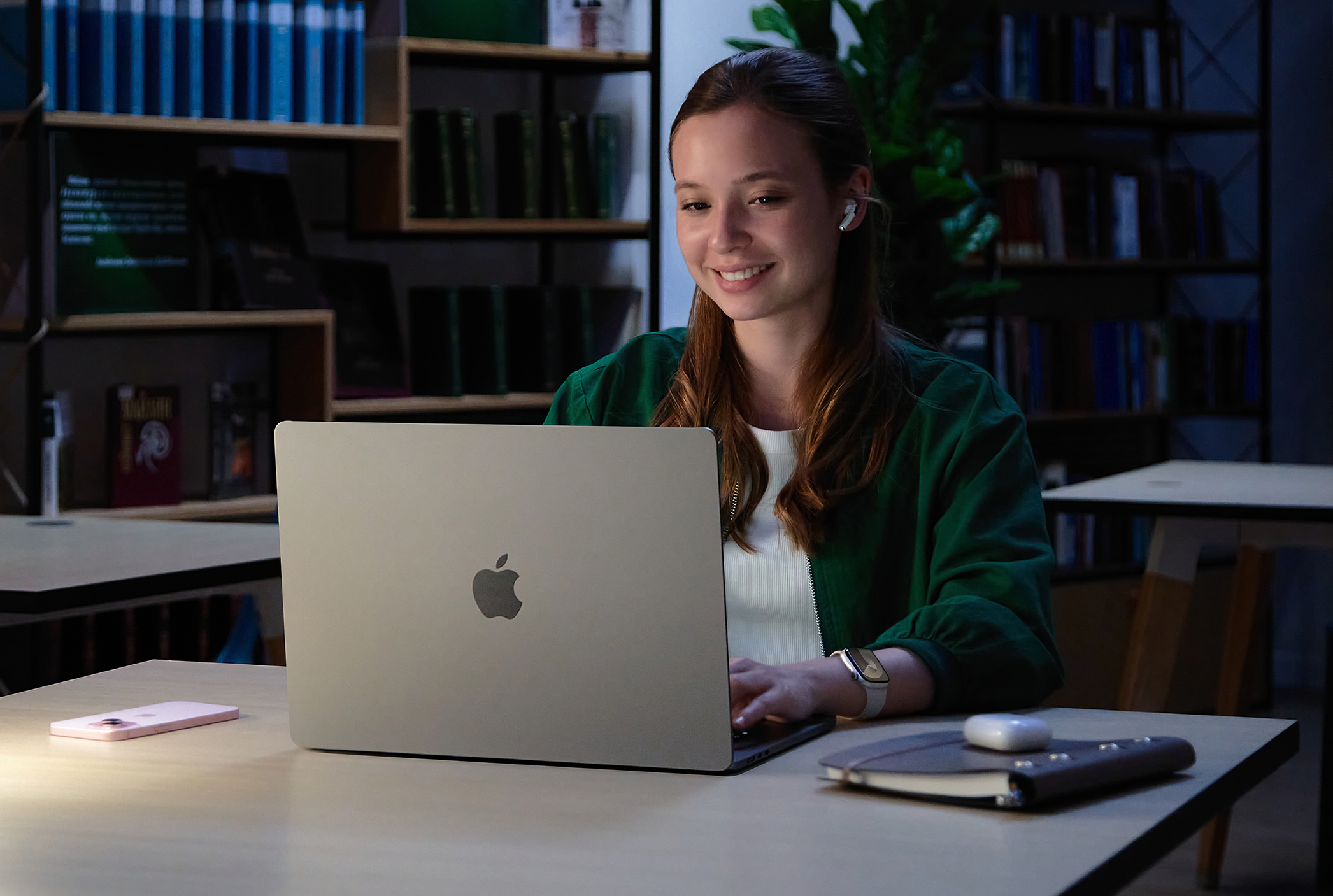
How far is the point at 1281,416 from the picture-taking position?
521 centimetres

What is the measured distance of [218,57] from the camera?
3311 millimetres

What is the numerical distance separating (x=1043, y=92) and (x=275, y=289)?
231 centimetres

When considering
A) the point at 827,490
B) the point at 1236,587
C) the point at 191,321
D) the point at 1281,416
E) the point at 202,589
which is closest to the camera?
the point at 827,490

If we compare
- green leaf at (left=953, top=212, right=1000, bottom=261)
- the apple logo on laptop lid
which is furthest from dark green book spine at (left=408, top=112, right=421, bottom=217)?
the apple logo on laptop lid

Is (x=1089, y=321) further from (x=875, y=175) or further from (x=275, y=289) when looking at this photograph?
(x=275, y=289)

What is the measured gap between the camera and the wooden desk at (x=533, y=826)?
3.12ft

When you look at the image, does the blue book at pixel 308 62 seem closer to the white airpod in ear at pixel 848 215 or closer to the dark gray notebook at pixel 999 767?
the white airpod in ear at pixel 848 215

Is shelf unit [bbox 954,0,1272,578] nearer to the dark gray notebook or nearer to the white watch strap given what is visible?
the white watch strap

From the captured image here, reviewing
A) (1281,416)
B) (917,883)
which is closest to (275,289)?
(917,883)

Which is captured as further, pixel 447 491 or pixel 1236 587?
pixel 1236 587

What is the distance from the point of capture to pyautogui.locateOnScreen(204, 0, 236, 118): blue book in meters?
3.30

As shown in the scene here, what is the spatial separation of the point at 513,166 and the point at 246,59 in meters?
0.71

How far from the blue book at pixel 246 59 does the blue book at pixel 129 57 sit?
0.20 m

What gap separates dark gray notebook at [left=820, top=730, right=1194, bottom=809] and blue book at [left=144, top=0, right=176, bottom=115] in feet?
8.12
